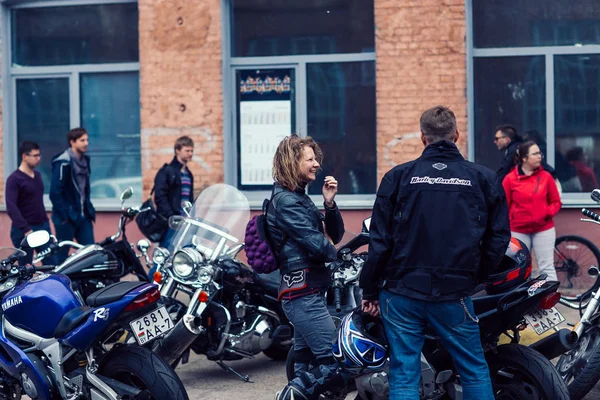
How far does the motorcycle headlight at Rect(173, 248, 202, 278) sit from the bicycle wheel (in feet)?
16.5

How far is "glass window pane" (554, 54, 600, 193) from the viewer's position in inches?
447

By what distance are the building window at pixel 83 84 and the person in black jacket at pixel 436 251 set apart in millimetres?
7863

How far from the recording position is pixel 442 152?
16.3 ft

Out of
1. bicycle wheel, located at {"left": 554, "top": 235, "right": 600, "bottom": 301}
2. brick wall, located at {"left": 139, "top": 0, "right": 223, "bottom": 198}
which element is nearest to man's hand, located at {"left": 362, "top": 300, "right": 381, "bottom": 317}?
bicycle wheel, located at {"left": 554, "top": 235, "right": 600, "bottom": 301}

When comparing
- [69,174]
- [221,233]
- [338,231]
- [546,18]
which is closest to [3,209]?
[69,174]

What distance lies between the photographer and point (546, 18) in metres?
11.4

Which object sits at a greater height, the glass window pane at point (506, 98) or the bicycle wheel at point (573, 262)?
the glass window pane at point (506, 98)

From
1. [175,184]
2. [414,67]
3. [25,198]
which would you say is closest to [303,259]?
[175,184]

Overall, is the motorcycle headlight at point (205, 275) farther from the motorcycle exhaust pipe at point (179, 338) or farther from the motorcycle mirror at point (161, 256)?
the motorcycle mirror at point (161, 256)

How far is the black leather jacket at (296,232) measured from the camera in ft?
18.0

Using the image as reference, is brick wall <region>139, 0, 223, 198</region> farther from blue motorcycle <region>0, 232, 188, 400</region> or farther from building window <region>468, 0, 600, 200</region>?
blue motorcycle <region>0, 232, 188, 400</region>

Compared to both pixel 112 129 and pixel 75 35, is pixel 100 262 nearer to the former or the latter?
pixel 112 129

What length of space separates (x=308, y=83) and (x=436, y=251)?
7.45 m

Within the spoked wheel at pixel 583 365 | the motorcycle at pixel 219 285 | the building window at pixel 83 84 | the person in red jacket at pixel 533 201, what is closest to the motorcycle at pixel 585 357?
the spoked wheel at pixel 583 365
